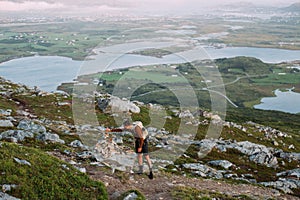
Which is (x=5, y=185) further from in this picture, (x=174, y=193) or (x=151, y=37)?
(x=151, y=37)

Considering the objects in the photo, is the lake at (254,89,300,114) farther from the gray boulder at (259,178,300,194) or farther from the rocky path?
the rocky path

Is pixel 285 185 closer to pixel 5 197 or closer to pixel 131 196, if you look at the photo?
pixel 131 196

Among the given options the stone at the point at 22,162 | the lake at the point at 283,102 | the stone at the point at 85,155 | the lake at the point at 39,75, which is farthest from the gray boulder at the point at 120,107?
the lake at the point at 283,102

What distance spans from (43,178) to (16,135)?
1069cm

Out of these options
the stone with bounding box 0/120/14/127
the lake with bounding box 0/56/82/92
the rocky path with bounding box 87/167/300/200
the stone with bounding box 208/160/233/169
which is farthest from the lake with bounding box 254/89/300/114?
the stone with bounding box 0/120/14/127

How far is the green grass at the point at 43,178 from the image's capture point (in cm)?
1452

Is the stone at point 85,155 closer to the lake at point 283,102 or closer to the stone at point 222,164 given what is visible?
the stone at point 222,164

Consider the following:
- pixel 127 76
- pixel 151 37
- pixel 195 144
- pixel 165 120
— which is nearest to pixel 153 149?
pixel 195 144

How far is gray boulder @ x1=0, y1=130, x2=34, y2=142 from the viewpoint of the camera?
24216mm

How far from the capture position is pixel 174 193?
17.8 metres

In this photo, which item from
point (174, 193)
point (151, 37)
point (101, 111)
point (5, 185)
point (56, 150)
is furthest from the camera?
point (151, 37)

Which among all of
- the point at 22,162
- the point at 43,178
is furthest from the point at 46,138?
the point at 43,178

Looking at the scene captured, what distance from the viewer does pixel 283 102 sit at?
169 metres

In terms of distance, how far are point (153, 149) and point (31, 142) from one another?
1386 cm
